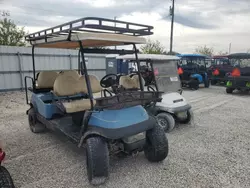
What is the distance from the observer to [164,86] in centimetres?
468

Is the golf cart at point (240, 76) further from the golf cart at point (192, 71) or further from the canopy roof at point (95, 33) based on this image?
the canopy roof at point (95, 33)

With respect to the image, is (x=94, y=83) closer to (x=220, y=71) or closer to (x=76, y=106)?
(x=76, y=106)

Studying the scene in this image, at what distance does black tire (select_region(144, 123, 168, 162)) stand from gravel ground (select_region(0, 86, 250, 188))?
14 centimetres

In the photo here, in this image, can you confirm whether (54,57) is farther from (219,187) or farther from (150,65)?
(219,187)

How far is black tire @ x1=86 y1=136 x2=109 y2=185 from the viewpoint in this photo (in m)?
2.38

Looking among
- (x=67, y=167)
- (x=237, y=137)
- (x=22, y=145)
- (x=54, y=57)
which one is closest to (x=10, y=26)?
(x=54, y=57)

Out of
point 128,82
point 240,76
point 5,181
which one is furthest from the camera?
point 240,76

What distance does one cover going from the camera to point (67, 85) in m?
3.79

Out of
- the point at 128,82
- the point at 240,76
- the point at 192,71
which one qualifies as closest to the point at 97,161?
the point at 128,82

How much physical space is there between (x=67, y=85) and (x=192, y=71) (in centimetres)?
905

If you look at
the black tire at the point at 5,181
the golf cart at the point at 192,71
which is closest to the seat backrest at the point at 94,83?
the black tire at the point at 5,181

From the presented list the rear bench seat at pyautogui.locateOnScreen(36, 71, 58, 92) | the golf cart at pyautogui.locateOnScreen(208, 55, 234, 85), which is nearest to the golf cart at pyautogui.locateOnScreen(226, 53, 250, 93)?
the golf cart at pyautogui.locateOnScreen(208, 55, 234, 85)

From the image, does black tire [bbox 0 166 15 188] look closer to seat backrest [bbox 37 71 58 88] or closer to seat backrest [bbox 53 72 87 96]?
seat backrest [bbox 53 72 87 96]

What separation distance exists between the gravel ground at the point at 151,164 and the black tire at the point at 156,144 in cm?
14
